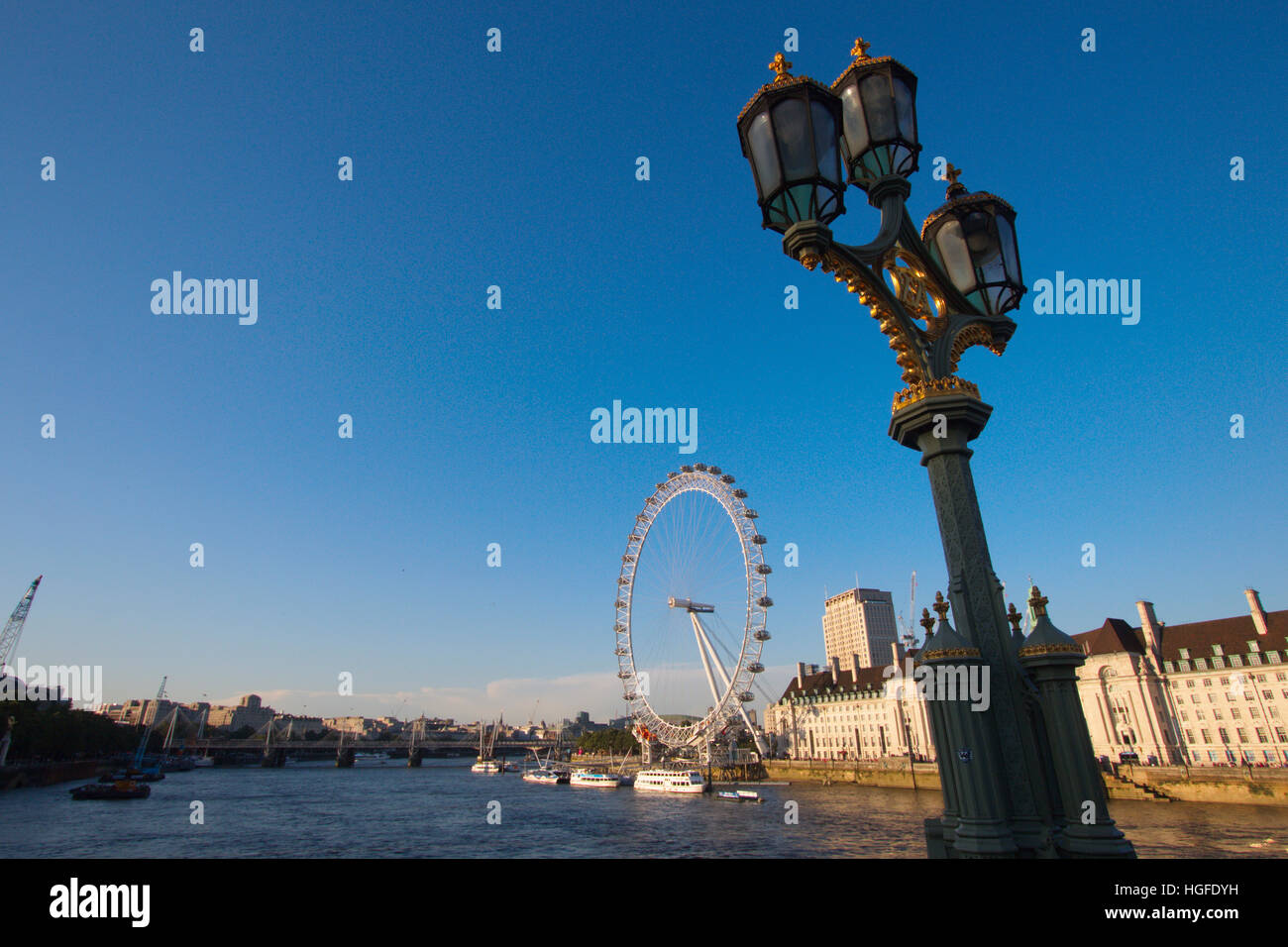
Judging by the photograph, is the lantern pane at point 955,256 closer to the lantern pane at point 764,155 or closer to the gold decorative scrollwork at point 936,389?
the gold decorative scrollwork at point 936,389

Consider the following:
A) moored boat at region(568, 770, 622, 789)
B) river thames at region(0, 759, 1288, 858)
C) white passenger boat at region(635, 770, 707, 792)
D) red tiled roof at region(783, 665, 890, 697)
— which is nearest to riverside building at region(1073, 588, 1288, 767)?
river thames at region(0, 759, 1288, 858)

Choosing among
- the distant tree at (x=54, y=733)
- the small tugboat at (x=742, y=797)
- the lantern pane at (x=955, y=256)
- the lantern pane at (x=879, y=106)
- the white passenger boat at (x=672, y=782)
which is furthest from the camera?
the white passenger boat at (x=672, y=782)

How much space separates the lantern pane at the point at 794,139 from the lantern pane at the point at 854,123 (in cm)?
148

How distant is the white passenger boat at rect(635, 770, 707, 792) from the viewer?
300ft

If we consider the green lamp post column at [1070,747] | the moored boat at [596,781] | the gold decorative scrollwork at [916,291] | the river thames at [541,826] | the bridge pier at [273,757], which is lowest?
the moored boat at [596,781]

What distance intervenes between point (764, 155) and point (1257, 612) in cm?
9948

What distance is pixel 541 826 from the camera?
56875 millimetres

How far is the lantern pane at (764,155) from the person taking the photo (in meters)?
6.72

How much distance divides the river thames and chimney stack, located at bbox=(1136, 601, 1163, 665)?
104ft

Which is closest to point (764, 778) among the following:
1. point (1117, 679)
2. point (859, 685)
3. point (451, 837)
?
point (859, 685)

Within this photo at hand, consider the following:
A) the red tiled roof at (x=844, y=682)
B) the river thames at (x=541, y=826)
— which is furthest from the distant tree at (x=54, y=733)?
the red tiled roof at (x=844, y=682)

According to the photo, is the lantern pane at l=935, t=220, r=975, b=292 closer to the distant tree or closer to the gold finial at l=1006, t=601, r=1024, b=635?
the gold finial at l=1006, t=601, r=1024, b=635
